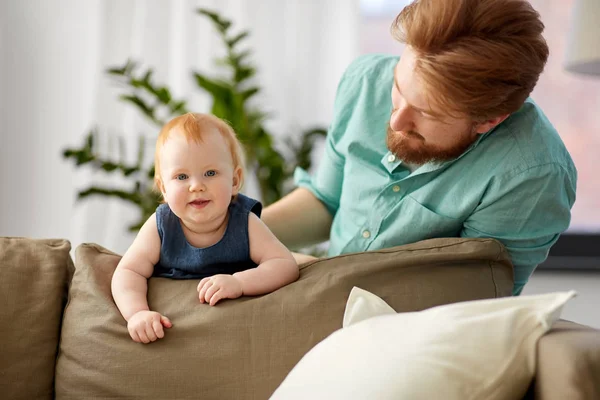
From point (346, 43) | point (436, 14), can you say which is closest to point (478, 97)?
point (436, 14)

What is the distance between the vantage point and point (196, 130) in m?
1.38

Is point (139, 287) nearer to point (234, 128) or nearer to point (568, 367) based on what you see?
point (568, 367)

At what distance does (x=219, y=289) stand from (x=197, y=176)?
210 mm

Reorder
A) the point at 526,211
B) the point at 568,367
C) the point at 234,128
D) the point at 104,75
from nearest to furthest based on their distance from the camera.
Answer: the point at 568,367
the point at 526,211
the point at 234,128
the point at 104,75

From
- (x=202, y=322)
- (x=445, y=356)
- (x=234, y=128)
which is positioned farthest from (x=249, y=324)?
(x=234, y=128)

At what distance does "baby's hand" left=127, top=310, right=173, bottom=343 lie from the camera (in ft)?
4.22

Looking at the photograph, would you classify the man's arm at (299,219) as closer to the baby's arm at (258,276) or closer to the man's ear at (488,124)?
the baby's arm at (258,276)

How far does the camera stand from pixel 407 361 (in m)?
0.97

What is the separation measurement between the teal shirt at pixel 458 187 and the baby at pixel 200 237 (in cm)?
30

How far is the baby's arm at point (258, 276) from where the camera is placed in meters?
1.32

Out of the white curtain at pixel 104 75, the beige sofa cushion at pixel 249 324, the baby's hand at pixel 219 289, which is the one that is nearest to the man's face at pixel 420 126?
the beige sofa cushion at pixel 249 324

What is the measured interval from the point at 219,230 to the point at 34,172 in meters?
1.95

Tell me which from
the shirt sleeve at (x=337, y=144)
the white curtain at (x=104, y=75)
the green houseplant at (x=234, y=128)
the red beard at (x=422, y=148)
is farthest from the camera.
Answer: the white curtain at (x=104, y=75)

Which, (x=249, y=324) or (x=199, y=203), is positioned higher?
(x=199, y=203)
